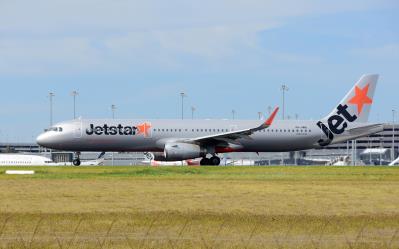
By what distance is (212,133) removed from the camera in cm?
7738

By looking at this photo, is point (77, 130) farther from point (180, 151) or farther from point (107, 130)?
point (180, 151)

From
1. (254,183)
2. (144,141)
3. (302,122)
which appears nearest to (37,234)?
(254,183)

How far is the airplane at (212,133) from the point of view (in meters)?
73.6

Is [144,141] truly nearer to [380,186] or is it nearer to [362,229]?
[380,186]

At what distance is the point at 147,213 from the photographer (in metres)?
27.5

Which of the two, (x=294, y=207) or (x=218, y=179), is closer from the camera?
(x=294, y=207)

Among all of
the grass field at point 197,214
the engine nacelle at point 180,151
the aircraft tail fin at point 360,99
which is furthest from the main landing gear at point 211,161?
the grass field at point 197,214

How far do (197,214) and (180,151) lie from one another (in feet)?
151

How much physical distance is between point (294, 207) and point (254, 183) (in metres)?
14.3

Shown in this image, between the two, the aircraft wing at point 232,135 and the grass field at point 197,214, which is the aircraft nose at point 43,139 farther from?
the grass field at point 197,214

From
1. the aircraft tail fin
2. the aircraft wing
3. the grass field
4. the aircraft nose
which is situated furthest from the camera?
the aircraft tail fin

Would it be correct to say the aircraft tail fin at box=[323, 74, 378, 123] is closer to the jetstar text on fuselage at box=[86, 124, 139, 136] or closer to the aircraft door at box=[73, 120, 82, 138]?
the jetstar text on fuselage at box=[86, 124, 139, 136]

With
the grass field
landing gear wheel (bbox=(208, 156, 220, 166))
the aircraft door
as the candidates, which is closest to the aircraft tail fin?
landing gear wheel (bbox=(208, 156, 220, 166))

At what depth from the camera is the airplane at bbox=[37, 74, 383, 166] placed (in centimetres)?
7362
